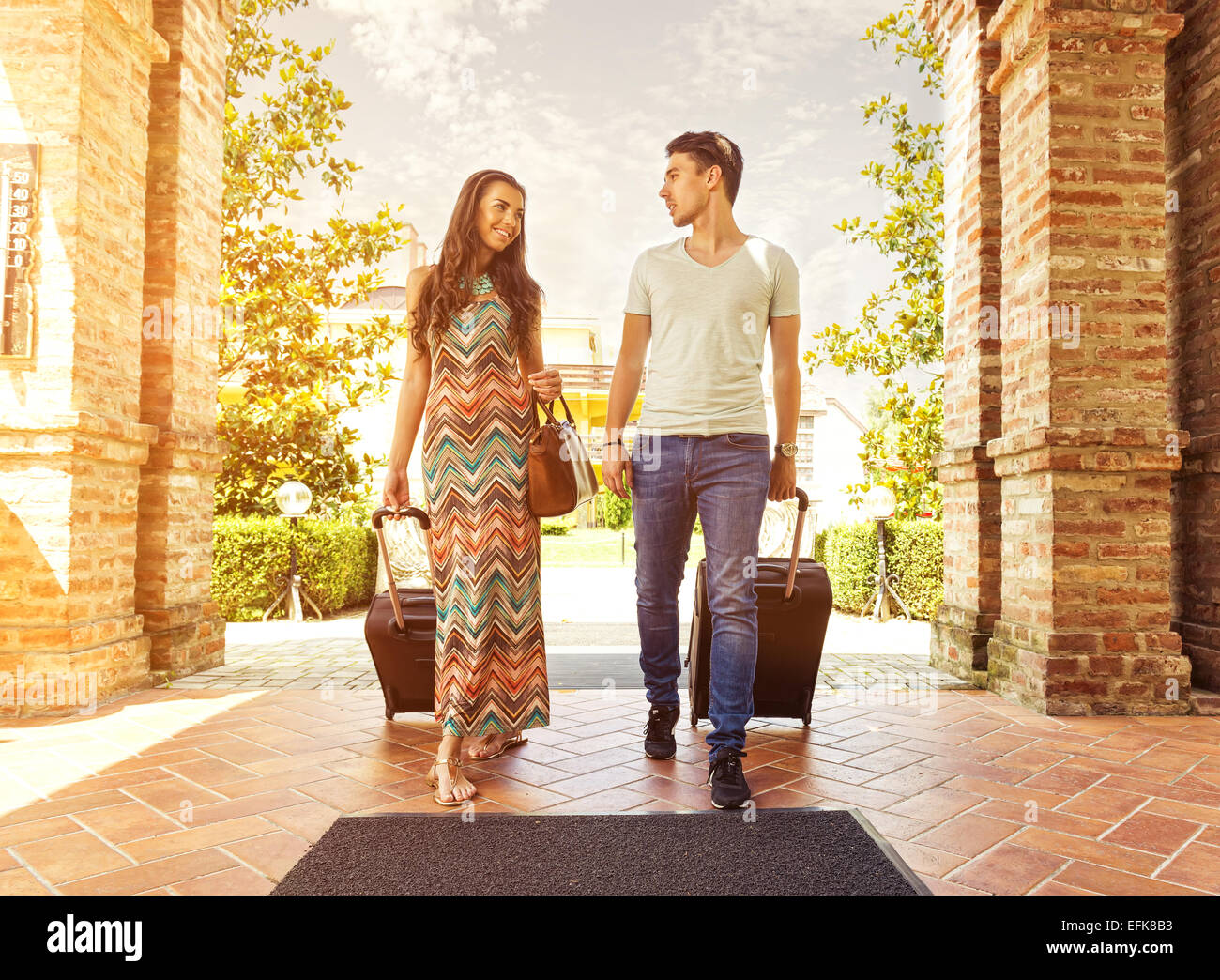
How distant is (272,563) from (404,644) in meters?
4.29

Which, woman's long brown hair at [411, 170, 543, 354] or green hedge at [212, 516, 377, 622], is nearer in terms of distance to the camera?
woman's long brown hair at [411, 170, 543, 354]

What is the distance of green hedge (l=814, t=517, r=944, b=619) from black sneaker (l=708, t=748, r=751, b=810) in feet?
15.9

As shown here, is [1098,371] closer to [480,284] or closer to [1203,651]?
[1203,651]

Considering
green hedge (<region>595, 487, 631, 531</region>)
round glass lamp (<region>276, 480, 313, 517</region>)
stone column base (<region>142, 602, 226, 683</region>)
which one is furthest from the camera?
green hedge (<region>595, 487, 631, 531</region>)

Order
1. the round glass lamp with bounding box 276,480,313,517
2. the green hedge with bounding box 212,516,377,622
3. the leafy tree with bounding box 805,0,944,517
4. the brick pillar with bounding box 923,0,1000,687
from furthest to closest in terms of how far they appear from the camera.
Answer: the leafy tree with bounding box 805,0,944,517 < the green hedge with bounding box 212,516,377,622 < the round glass lamp with bounding box 276,480,313,517 < the brick pillar with bounding box 923,0,1000,687

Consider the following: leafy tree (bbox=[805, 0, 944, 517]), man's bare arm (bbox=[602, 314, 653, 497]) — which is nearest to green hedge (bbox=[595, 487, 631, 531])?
leafy tree (bbox=[805, 0, 944, 517])

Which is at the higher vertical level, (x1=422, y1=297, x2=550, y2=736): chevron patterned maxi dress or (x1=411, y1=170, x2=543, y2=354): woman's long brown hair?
(x1=411, y1=170, x2=543, y2=354): woman's long brown hair

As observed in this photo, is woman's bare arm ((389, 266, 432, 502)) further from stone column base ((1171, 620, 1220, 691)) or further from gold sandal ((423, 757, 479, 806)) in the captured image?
stone column base ((1171, 620, 1220, 691))

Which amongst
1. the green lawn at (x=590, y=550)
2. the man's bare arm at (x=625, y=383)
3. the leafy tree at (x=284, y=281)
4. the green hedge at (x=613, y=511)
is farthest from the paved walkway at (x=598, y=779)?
the green hedge at (x=613, y=511)

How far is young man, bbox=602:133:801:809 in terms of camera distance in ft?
8.68

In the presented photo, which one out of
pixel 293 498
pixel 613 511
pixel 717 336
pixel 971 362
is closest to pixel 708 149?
pixel 717 336

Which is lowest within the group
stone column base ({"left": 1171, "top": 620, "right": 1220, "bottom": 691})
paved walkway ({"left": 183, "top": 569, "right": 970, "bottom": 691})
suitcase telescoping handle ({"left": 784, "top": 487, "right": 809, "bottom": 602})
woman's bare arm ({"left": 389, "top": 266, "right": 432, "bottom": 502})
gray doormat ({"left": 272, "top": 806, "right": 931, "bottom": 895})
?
paved walkway ({"left": 183, "top": 569, "right": 970, "bottom": 691})

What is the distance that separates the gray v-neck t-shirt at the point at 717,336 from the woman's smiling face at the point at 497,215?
56 cm
